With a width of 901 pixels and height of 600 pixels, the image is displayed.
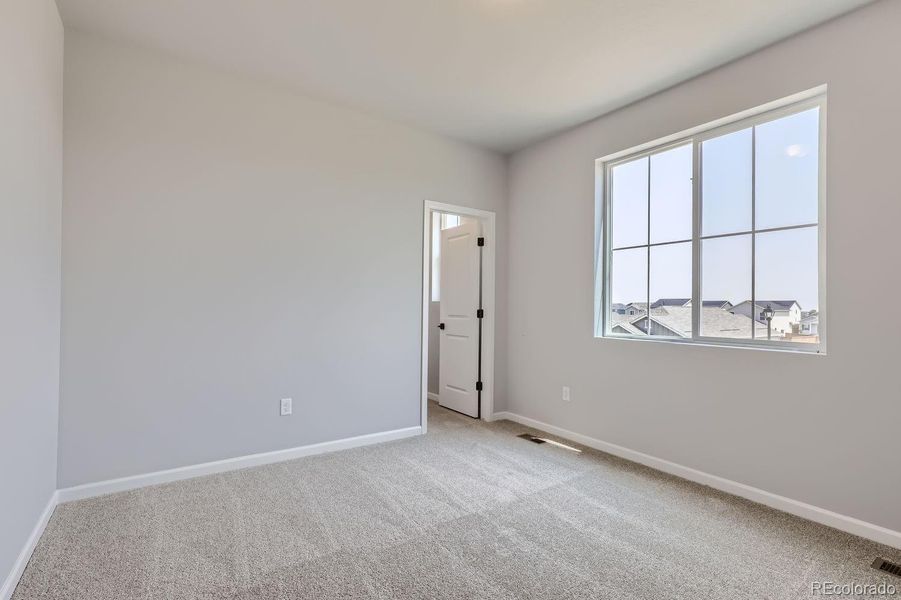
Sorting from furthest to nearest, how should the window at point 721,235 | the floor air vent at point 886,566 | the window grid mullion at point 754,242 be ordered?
the window grid mullion at point 754,242
the window at point 721,235
the floor air vent at point 886,566

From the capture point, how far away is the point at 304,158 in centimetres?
329

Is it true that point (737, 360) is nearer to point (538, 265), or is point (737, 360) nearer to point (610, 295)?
point (610, 295)

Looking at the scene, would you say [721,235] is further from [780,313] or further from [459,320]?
[459,320]

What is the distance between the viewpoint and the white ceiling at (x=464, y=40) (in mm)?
2289

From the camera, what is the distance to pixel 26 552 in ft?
6.22

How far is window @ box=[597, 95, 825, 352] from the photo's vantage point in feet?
8.22

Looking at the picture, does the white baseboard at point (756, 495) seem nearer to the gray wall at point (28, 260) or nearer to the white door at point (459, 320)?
the white door at point (459, 320)

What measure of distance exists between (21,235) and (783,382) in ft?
12.8

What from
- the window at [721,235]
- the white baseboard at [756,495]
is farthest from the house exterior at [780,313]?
the white baseboard at [756,495]

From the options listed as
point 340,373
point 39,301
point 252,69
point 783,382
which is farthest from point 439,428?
point 252,69

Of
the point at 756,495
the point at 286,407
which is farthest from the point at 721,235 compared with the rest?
the point at 286,407

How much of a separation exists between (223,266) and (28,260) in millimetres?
1095
